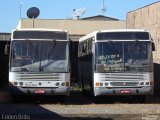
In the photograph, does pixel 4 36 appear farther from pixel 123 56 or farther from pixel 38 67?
pixel 123 56

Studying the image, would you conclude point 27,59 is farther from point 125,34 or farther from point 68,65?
point 125,34

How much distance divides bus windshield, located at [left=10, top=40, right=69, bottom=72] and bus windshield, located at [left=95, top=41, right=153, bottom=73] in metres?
1.48

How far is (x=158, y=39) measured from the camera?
27734 mm

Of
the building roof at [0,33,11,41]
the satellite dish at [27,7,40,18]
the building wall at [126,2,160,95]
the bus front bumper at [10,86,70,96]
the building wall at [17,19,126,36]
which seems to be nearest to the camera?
the bus front bumper at [10,86,70,96]

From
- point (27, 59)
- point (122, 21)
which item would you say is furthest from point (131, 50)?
point (122, 21)

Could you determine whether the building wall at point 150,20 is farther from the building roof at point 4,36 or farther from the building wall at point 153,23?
the building roof at point 4,36

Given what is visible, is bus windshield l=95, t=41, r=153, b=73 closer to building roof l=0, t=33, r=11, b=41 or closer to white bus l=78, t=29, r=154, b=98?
white bus l=78, t=29, r=154, b=98

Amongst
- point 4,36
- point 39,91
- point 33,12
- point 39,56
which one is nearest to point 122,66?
point 39,56

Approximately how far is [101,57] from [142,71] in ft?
5.95

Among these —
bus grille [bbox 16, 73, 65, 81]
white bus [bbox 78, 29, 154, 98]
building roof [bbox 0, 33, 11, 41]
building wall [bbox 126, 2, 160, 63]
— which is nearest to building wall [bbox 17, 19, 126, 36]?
building roof [bbox 0, 33, 11, 41]

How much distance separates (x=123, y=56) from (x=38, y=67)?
3599 mm

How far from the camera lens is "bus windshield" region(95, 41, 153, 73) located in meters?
21.8

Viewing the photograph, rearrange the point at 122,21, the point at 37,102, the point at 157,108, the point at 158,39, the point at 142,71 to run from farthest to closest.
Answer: the point at 122,21, the point at 158,39, the point at 37,102, the point at 142,71, the point at 157,108

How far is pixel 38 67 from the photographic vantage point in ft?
70.8
